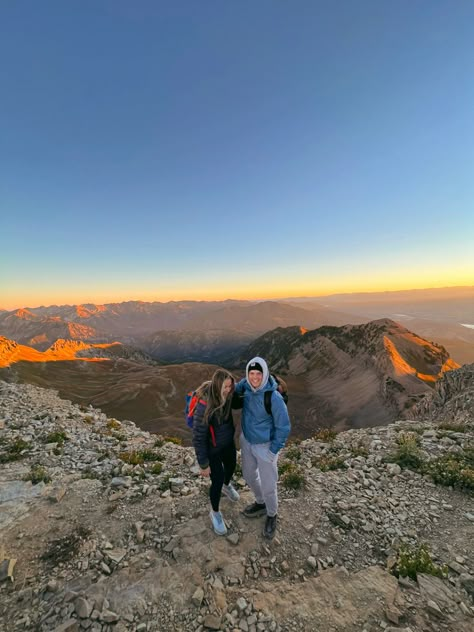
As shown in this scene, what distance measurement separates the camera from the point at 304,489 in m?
8.16

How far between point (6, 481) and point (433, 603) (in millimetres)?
12154

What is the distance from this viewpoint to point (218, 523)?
6.39 metres

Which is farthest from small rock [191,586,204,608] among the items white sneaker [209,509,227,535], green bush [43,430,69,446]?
green bush [43,430,69,446]

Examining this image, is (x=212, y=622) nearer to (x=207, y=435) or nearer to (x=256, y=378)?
(x=207, y=435)

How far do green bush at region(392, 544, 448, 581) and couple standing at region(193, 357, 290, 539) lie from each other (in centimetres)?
260

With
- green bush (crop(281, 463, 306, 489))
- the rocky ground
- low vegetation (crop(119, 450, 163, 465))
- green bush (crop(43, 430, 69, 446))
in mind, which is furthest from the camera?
green bush (crop(43, 430, 69, 446))

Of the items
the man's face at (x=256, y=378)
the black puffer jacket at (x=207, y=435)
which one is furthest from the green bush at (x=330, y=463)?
the man's face at (x=256, y=378)

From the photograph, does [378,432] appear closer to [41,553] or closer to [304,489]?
[304,489]

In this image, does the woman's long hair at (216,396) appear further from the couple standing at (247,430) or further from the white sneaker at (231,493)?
the white sneaker at (231,493)

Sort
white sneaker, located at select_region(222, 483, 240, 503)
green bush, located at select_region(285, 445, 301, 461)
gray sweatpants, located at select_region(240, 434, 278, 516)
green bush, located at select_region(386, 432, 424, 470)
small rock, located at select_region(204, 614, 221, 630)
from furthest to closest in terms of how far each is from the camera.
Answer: green bush, located at select_region(285, 445, 301, 461)
green bush, located at select_region(386, 432, 424, 470)
white sneaker, located at select_region(222, 483, 240, 503)
gray sweatpants, located at select_region(240, 434, 278, 516)
small rock, located at select_region(204, 614, 221, 630)

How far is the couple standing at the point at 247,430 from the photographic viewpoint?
5.79 m

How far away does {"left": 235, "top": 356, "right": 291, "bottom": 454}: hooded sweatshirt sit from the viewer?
19.1 feet

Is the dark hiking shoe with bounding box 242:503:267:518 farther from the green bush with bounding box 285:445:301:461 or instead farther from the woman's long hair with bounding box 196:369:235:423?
the green bush with bounding box 285:445:301:461

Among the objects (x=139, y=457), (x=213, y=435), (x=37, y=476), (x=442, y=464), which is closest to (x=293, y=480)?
(x=213, y=435)
